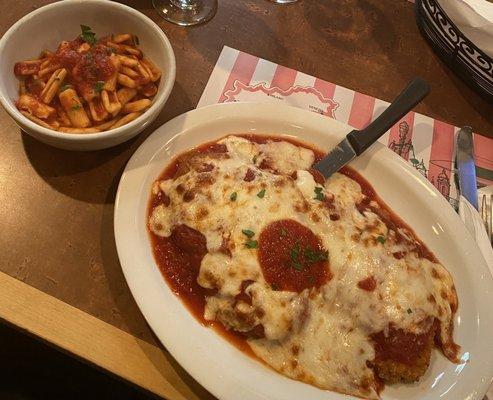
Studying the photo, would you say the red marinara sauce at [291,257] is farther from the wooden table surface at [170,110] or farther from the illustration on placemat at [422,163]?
the illustration on placemat at [422,163]

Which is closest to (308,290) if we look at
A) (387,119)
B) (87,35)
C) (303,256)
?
(303,256)

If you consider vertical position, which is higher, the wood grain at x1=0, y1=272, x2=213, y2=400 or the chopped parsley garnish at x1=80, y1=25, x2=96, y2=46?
the chopped parsley garnish at x1=80, y1=25, x2=96, y2=46

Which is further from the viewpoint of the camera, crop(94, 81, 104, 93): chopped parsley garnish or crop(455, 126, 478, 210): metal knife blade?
crop(455, 126, 478, 210): metal knife blade

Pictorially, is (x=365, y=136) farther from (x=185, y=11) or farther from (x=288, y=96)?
Result: (x=185, y=11)

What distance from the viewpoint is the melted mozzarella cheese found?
4.16 ft

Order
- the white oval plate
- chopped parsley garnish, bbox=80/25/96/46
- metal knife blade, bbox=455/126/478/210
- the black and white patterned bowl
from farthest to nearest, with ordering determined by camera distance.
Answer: the black and white patterned bowl < metal knife blade, bbox=455/126/478/210 < chopped parsley garnish, bbox=80/25/96/46 < the white oval plate

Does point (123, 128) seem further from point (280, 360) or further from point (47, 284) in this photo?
point (280, 360)

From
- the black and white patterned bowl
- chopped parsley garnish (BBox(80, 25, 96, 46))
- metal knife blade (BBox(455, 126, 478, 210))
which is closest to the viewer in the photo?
chopped parsley garnish (BBox(80, 25, 96, 46))

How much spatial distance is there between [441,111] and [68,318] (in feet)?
4.98

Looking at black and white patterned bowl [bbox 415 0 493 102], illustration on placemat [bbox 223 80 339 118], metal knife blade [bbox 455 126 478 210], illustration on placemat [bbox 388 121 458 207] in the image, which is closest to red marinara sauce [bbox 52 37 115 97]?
illustration on placemat [bbox 223 80 339 118]

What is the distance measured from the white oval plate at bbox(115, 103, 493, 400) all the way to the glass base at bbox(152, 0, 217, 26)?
544mm

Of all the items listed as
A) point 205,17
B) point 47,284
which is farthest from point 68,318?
point 205,17

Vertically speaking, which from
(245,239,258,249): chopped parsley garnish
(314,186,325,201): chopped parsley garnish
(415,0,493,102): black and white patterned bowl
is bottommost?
(245,239,258,249): chopped parsley garnish

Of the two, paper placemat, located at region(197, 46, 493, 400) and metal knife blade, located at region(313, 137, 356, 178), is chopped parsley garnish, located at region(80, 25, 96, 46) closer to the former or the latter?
paper placemat, located at region(197, 46, 493, 400)
